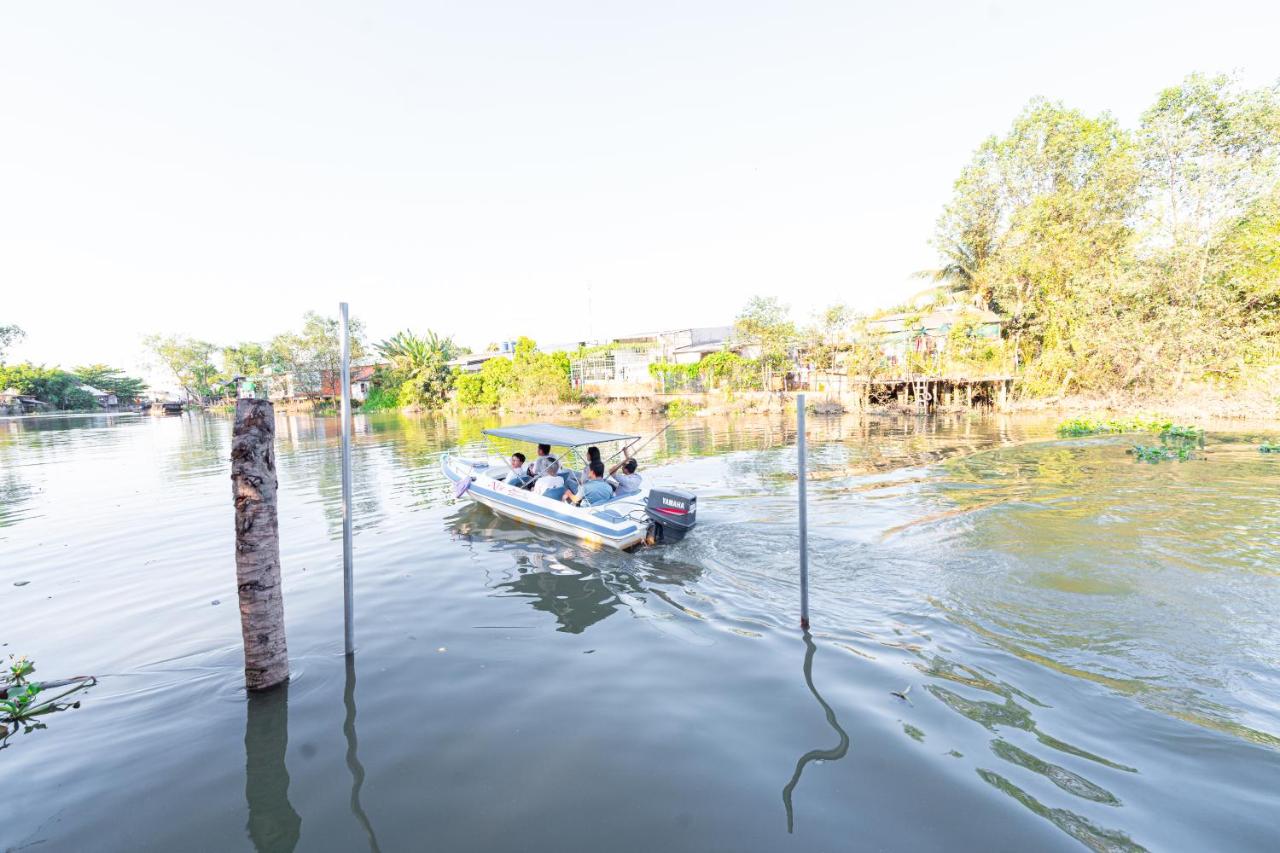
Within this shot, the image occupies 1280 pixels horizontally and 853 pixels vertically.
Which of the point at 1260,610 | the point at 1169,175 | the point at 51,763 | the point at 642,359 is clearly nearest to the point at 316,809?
the point at 51,763

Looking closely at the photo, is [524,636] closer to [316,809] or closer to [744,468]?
[316,809]

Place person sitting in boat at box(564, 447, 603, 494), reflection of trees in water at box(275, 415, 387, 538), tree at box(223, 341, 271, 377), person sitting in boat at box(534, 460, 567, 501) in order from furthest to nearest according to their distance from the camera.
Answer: tree at box(223, 341, 271, 377)
reflection of trees in water at box(275, 415, 387, 538)
person sitting in boat at box(564, 447, 603, 494)
person sitting in boat at box(534, 460, 567, 501)

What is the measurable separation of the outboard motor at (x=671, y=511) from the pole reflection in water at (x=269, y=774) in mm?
5351

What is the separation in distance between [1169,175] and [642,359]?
3309 cm

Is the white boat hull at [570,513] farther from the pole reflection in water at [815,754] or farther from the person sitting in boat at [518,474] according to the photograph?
the pole reflection in water at [815,754]

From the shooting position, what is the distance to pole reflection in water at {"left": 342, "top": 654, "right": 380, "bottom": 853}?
358 cm

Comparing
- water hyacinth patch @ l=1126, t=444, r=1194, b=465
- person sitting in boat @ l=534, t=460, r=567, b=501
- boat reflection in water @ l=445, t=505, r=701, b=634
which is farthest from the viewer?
water hyacinth patch @ l=1126, t=444, r=1194, b=465

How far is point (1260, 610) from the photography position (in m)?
6.18

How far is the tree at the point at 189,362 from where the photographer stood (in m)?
77.8

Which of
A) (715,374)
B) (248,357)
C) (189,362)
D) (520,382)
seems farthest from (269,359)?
(715,374)

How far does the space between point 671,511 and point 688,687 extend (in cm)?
400

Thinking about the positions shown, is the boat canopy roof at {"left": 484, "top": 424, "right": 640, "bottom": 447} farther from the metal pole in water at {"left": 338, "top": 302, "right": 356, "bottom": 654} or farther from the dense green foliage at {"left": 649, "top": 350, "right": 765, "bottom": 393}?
the dense green foliage at {"left": 649, "top": 350, "right": 765, "bottom": 393}

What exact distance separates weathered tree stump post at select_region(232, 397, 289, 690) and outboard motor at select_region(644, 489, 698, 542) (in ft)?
17.7

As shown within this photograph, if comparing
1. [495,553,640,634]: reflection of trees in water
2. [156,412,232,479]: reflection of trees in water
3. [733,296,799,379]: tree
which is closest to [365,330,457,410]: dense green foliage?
[156,412,232,479]: reflection of trees in water
